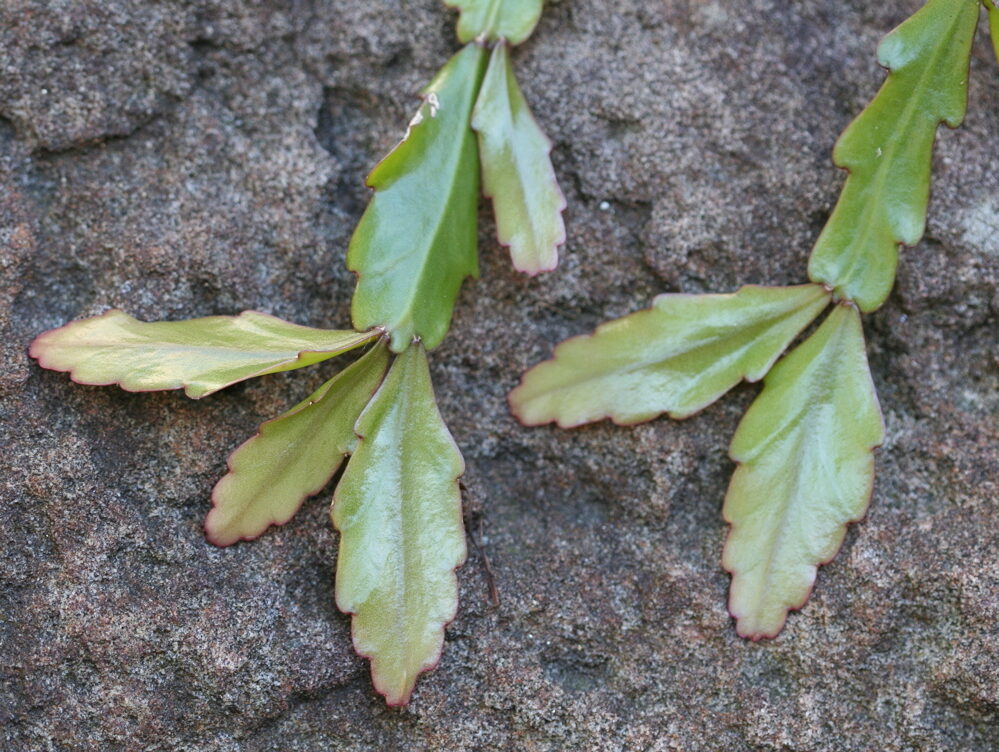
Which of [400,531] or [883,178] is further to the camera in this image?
[883,178]

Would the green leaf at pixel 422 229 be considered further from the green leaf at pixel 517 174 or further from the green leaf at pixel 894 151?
the green leaf at pixel 894 151

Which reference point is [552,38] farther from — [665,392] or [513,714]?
[513,714]

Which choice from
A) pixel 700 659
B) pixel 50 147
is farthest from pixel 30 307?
pixel 700 659

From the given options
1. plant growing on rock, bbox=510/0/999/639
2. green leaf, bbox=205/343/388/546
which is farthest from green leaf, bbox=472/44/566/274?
green leaf, bbox=205/343/388/546

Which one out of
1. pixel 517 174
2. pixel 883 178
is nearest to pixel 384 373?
pixel 517 174

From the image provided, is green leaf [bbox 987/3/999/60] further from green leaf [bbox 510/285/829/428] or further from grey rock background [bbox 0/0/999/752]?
green leaf [bbox 510/285/829/428]

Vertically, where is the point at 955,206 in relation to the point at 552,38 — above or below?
below

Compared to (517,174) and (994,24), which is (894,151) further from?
(517,174)
